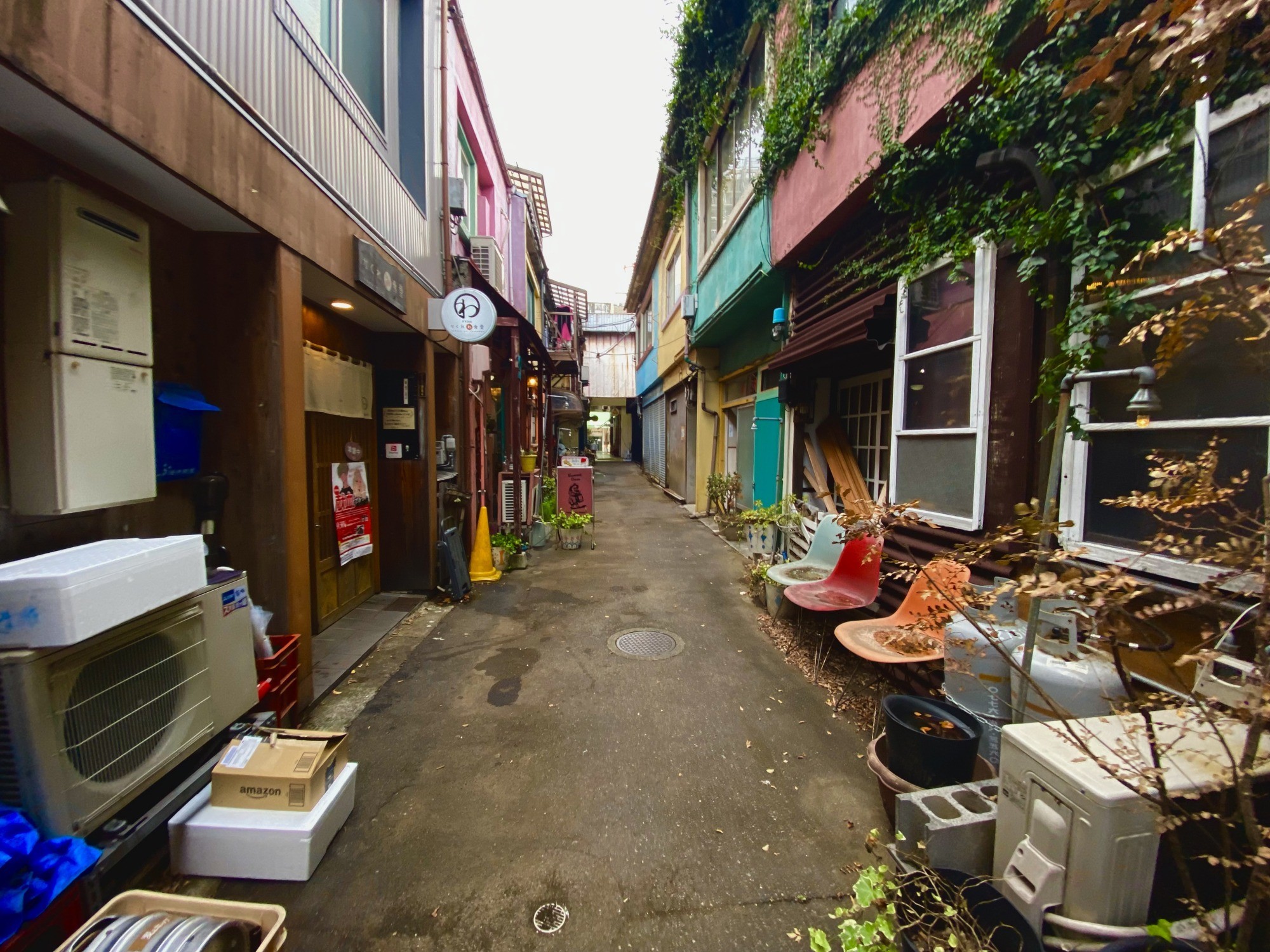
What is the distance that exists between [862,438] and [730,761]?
13.2 ft

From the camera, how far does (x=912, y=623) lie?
8.05 feet

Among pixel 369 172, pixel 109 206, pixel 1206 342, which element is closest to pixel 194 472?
pixel 109 206

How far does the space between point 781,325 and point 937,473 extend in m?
3.39

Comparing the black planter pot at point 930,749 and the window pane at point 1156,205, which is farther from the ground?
the window pane at point 1156,205

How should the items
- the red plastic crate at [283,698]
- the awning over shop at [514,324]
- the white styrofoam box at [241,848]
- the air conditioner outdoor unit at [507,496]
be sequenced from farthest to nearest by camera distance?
1. the air conditioner outdoor unit at [507,496]
2. the awning over shop at [514,324]
3. the red plastic crate at [283,698]
4. the white styrofoam box at [241,848]

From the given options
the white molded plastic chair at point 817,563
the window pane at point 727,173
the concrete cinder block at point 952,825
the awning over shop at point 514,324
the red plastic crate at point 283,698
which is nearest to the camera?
the concrete cinder block at point 952,825

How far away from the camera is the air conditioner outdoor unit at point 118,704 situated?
1672 mm

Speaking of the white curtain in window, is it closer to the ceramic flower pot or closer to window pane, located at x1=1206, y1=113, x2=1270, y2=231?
the ceramic flower pot

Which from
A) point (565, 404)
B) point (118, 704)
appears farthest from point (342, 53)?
point (565, 404)

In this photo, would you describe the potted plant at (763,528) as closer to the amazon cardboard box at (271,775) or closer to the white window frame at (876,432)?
the white window frame at (876,432)

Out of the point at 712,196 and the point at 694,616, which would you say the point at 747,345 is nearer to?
the point at 712,196

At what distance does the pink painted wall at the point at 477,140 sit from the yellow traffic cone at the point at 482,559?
3.65 meters

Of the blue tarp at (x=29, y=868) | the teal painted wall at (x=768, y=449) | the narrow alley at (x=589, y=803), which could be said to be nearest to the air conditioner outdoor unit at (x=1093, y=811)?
the narrow alley at (x=589, y=803)

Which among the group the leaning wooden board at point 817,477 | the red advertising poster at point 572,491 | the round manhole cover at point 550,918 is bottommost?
the round manhole cover at point 550,918
